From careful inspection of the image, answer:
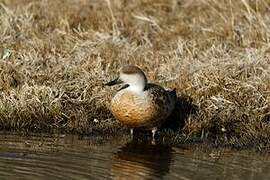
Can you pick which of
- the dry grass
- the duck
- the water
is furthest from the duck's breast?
the dry grass

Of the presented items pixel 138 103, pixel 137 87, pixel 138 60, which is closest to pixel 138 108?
pixel 138 103

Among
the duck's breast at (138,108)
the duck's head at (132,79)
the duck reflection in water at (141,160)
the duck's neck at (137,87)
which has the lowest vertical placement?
the duck reflection in water at (141,160)

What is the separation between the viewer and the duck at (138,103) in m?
7.81

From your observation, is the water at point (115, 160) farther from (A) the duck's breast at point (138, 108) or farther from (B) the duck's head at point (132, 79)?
(B) the duck's head at point (132, 79)

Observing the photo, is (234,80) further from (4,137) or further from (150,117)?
(4,137)

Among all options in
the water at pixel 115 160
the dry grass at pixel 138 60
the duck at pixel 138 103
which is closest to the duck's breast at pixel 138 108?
the duck at pixel 138 103

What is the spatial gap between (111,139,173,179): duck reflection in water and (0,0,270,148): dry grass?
1.55ft

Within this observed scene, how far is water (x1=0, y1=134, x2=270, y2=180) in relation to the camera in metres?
6.51

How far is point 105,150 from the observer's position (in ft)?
24.3

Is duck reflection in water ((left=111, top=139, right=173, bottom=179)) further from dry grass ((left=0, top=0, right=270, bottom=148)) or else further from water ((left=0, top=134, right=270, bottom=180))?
dry grass ((left=0, top=0, right=270, bottom=148))

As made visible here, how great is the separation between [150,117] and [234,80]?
1361 millimetres

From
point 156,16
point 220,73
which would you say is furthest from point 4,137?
point 156,16

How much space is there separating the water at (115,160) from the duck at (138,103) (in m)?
0.21

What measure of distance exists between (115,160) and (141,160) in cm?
24
